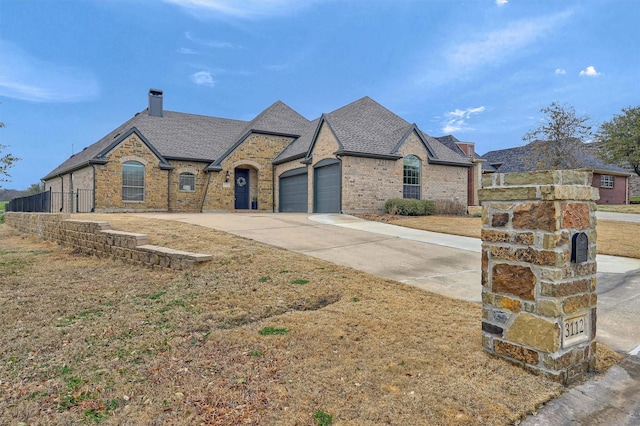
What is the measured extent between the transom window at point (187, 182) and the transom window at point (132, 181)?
2.38 metres

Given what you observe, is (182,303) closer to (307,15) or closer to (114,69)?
(307,15)

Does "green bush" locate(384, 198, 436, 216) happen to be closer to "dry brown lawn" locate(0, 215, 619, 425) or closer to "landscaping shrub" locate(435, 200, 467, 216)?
"landscaping shrub" locate(435, 200, 467, 216)

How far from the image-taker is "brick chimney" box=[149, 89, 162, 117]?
26484 mm

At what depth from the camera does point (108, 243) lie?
9727mm

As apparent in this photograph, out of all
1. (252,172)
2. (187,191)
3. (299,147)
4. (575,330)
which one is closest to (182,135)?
(187,191)

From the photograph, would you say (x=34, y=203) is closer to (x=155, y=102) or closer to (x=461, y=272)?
(x=155, y=102)

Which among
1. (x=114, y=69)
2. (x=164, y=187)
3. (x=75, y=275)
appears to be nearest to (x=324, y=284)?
(x=75, y=275)

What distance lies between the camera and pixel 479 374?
→ 128 inches

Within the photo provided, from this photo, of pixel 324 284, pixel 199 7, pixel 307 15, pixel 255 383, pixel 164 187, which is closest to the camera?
pixel 255 383

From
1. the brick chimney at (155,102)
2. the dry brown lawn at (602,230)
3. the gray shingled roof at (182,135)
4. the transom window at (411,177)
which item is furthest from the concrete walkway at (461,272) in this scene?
the brick chimney at (155,102)

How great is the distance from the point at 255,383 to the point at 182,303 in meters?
2.84

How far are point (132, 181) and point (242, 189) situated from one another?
6.71 meters

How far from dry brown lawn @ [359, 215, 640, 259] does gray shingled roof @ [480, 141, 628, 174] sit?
1506 cm

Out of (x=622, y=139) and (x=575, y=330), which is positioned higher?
(x=622, y=139)
